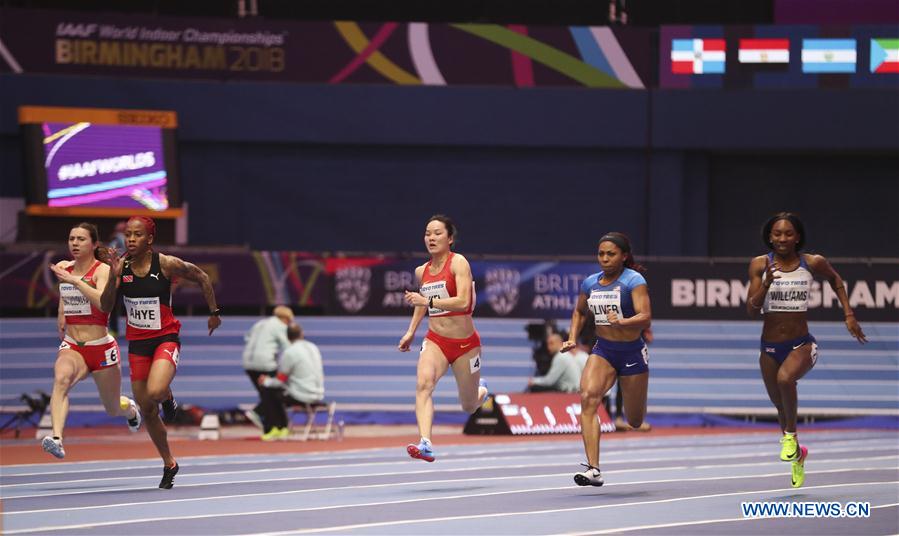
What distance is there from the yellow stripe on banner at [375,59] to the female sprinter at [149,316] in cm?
1464

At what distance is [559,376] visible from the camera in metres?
20.1

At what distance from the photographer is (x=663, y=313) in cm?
2073

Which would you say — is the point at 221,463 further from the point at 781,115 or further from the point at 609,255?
the point at 781,115

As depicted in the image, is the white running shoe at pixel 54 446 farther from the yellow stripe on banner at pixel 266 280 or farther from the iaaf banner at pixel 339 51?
the iaaf banner at pixel 339 51

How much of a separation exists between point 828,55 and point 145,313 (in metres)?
17.6

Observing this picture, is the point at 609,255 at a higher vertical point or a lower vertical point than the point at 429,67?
lower

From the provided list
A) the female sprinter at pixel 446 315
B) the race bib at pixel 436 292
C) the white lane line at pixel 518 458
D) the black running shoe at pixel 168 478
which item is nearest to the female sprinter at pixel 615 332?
the female sprinter at pixel 446 315

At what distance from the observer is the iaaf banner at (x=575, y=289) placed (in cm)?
2069

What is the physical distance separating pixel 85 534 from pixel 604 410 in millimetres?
13088

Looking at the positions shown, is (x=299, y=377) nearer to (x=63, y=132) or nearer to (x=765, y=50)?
(x=63, y=132)

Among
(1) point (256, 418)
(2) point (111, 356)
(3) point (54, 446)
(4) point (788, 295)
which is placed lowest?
(1) point (256, 418)

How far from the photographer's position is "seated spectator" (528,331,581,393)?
65.8 feet

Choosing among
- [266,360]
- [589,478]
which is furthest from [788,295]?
[266,360]

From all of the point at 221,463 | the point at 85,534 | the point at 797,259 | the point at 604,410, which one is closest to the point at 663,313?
the point at 604,410
